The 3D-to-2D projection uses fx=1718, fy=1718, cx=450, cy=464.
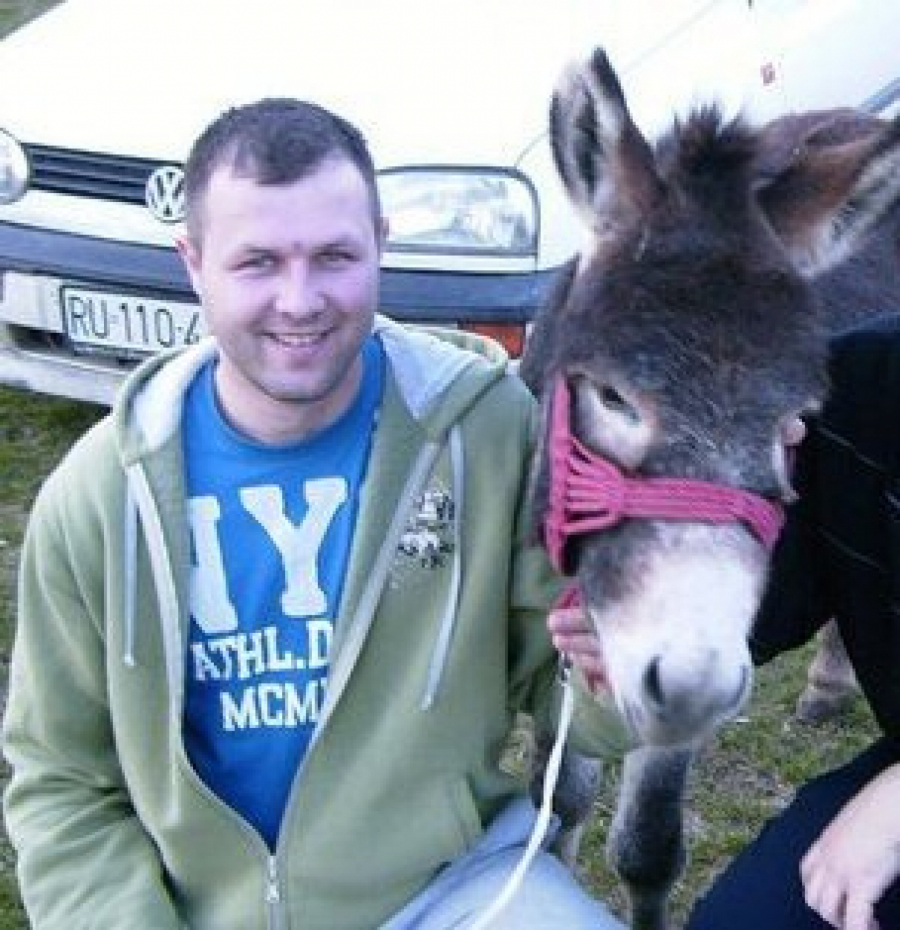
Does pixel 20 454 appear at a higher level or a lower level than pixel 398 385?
lower

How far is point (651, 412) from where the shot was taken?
216 centimetres

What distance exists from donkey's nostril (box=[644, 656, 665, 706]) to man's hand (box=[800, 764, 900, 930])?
85 centimetres

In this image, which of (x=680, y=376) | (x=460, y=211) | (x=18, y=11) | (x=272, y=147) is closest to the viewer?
(x=680, y=376)

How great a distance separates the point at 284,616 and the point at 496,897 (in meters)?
0.57

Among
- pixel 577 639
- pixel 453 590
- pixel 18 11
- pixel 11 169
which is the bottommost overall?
pixel 18 11

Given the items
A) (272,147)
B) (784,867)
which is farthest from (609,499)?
(784,867)

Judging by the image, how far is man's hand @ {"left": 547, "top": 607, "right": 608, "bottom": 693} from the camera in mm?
2357

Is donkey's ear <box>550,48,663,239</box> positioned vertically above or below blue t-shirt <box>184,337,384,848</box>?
above

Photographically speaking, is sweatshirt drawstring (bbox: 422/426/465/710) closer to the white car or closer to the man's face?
the man's face

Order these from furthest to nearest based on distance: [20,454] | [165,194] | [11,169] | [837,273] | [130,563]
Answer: [20,454], [11,169], [165,194], [837,273], [130,563]

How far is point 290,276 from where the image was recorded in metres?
2.53

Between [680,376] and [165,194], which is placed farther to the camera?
[165,194]

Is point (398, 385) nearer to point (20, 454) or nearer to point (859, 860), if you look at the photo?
point (859, 860)

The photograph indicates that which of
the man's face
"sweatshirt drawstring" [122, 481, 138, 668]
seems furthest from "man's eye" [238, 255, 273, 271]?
"sweatshirt drawstring" [122, 481, 138, 668]
